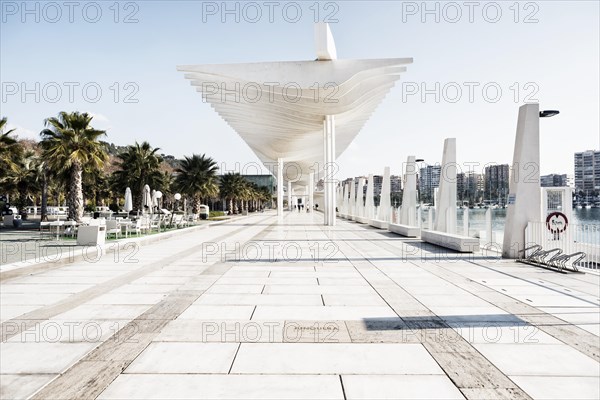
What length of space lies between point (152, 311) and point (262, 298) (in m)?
1.48

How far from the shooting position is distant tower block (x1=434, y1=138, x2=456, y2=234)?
1459 centimetres

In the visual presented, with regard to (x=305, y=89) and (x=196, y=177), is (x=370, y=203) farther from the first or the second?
(x=196, y=177)

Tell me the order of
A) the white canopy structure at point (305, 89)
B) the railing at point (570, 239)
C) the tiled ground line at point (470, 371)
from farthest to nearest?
the white canopy structure at point (305, 89) < the railing at point (570, 239) < the tiled ground line at point (470, 371)

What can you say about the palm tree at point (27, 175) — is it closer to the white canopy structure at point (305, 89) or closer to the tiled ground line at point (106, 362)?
the white canopy structure at point (305, 89)

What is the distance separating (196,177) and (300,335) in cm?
3573

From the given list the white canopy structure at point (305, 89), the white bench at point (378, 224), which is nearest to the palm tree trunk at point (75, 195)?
the white canopy structure at point (305, 89)

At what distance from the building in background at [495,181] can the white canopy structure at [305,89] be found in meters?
7.01

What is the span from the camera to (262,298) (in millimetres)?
6297

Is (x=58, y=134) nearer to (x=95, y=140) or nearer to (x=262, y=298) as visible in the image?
(x=95, y=140)

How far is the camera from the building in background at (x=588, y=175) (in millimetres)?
21672

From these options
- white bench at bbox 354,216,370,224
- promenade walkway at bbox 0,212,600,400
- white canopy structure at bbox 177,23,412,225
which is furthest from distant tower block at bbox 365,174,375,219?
promenade walkway at bbox 0,212,600,400

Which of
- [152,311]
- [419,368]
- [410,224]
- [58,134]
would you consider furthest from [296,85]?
[419,368]

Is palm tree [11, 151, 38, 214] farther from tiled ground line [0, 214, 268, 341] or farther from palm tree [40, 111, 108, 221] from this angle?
tiled ground line [0, 214, 268, 341]

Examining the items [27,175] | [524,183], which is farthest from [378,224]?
[27,175]
